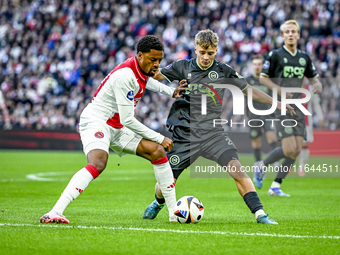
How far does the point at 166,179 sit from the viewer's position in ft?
18.2

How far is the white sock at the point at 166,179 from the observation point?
550cm

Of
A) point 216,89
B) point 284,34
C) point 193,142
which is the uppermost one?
point 284,34

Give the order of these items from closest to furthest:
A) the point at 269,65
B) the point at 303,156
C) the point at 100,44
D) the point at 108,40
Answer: the point at 269,65
the point at 303,156
the point at 108,40
the point at 100,44

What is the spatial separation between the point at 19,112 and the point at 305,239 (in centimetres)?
2012

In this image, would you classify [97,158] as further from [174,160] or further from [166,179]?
[174,160]

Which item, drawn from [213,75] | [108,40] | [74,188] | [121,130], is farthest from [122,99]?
[108,40]

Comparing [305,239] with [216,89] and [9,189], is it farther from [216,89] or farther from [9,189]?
[9,189]

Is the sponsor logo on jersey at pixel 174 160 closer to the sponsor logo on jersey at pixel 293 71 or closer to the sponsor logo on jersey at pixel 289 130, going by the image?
the sponsor logo on jersey at pixel 289 130

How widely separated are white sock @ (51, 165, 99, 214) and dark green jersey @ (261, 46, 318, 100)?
14.4ft

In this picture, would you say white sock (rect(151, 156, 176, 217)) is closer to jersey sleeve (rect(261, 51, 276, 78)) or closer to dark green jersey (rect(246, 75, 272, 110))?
jersey sleeve (rect(261, 51, 276, 78))

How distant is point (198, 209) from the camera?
5.43 metres

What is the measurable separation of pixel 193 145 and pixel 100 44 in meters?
19.4

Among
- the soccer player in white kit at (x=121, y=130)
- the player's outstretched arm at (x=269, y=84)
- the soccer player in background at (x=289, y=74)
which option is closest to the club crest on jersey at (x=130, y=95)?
the soccer player in white kit at (x=121, y=130)

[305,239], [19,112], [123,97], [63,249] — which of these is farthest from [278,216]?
[19,112]
